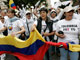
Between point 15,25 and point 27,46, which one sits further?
point 15,25

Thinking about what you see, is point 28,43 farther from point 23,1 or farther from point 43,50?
point 23,1

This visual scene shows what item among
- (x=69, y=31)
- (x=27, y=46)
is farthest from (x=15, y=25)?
(x=69, y=31)

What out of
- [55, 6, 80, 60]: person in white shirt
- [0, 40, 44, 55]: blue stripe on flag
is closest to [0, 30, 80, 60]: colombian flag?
[0, 40, 44, 55]: blue stripe on flag

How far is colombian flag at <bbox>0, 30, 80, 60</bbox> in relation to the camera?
3.52 metres

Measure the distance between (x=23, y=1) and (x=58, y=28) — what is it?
2982 centimetres

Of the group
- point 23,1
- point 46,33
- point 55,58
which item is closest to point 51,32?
point 46,33

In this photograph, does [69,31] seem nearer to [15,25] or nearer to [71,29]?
[71,29]

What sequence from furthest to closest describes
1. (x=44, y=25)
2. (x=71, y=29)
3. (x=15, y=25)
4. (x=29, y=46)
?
(x=15, y=25), (x=44, y=25), (x=29, y=46), (x=71, y=29)

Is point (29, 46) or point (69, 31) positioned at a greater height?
point (69, 31)

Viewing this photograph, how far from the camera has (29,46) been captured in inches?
142

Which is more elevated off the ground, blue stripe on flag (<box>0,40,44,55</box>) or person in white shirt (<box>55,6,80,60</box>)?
person in white shirt (<box>55,6,80,60</box>)

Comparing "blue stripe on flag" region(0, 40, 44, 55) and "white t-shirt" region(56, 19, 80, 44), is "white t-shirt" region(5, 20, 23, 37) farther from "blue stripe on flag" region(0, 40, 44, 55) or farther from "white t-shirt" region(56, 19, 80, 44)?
"white t-shirt" region(56, 19, 80, 44)

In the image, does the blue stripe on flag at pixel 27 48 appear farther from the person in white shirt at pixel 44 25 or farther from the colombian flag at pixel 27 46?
the person in white shirt at pixel 44 25

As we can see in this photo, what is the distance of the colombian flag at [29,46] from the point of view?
3.52 metres
